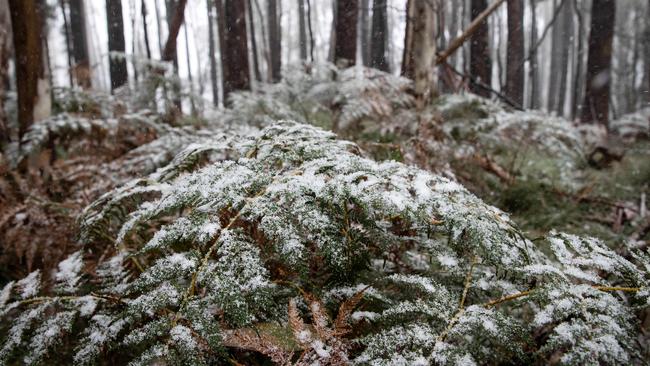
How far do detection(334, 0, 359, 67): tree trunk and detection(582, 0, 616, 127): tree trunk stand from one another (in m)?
5.20

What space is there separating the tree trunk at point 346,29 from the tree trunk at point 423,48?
8.89 ft

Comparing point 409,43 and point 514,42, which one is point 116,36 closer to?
point 409,43

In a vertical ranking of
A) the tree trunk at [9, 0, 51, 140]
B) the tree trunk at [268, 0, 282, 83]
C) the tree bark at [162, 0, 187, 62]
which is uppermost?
the tree trunk at [268, 0, 282, 83]

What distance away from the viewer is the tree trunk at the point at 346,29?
710 cm

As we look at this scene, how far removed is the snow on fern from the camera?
1.04 m

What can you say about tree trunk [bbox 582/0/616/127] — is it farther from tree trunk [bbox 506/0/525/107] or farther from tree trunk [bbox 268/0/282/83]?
tree trunk [bbox 268/0/282/83]

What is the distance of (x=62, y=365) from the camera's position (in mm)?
1564

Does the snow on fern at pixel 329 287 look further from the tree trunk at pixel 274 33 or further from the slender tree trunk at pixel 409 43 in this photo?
the tree trunk at pixel 274 33

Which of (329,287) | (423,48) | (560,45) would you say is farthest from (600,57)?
(560,45)

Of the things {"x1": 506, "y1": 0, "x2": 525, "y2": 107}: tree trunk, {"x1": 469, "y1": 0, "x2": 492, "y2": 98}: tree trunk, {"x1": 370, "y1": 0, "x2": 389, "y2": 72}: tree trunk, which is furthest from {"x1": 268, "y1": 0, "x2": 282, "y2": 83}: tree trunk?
Result: {"x1": 469, "y1": 0, "x2": 492, "y2": 98}: tree trunk

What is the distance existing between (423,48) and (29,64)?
3751 millimetres

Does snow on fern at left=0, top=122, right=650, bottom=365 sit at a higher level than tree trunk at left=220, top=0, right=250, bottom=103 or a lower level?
lower

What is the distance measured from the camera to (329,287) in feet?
4.55

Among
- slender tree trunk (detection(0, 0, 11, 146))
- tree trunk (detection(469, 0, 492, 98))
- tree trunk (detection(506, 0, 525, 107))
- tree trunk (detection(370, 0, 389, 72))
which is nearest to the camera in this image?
slender tree trunk (detection(0, 0, 11, 146))
